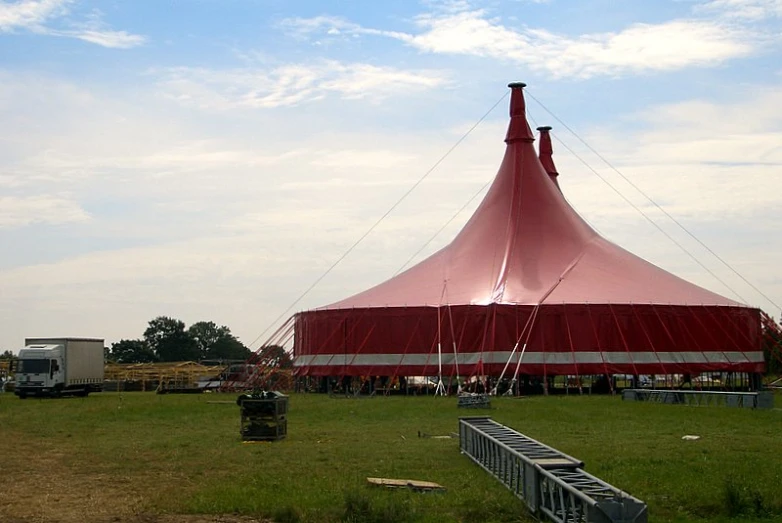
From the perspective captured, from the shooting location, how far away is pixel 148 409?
29.0 m

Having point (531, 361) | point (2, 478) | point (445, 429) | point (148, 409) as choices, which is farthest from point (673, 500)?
point (531, 361)

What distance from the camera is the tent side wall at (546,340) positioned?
3434 cm

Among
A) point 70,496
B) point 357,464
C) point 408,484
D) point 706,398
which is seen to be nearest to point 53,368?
point 706,398

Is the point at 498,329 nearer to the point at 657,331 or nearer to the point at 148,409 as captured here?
the point at 657,331

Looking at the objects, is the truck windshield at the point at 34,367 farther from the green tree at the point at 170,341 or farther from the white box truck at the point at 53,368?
the green tree at the point at 170,341

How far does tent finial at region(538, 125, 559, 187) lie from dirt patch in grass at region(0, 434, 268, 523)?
32320mm

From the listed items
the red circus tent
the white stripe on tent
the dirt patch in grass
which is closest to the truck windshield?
the red circus tent

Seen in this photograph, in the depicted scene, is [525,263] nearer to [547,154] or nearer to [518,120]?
[518,120]

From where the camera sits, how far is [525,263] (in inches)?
1453

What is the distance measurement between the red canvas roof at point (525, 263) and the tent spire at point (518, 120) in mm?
35

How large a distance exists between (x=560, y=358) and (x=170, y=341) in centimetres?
6993

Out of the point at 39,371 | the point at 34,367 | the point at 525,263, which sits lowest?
the point at 39,371

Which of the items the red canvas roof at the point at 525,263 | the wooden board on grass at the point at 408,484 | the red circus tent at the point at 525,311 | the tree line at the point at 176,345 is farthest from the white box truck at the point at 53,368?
the tree line at the point at 176,345

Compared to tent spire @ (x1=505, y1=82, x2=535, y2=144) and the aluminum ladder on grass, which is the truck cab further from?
the aluminum ladder on grass
